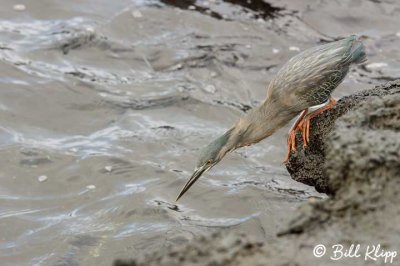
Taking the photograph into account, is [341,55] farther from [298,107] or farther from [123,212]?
[123,212]

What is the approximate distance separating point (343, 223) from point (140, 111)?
210 inches

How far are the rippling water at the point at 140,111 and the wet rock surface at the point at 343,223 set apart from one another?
2.44m

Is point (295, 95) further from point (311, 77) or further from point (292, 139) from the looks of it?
point (292, 139)

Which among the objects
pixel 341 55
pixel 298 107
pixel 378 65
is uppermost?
pixel 341 55

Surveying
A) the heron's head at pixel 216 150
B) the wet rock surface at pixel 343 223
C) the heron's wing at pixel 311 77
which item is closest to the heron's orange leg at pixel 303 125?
the heron's wing at pixel 311 77

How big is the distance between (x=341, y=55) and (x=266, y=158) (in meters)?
2.27

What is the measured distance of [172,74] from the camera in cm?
823

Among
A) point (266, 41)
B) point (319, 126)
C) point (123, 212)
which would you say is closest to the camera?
point (319, 126)

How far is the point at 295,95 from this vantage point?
4.91 metres

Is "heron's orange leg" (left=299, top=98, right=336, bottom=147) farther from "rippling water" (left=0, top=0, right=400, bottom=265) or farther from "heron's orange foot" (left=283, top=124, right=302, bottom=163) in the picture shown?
"rippling water" (left=0, top=0, right=400, bottom=265)

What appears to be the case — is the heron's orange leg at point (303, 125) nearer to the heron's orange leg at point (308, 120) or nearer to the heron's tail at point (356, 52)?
the heron's orange leg at point (308, 120)

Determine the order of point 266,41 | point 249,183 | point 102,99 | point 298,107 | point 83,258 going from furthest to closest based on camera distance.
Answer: point 266,41 < point 102,99 < point 249,183 < point 83,258 < point 298,107

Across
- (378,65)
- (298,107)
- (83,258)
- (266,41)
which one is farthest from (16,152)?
(378,65)

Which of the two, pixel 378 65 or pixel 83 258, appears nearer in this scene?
pixel 83 258
